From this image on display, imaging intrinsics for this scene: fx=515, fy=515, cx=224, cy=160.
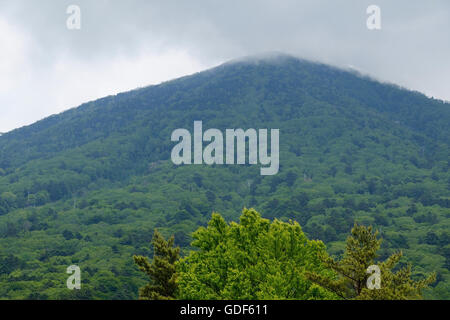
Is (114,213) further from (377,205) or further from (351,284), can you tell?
(351,284)

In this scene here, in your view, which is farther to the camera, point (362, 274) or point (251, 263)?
point (251, 263)

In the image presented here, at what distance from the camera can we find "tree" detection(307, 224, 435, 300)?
25688 mm

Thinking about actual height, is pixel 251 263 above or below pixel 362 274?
below

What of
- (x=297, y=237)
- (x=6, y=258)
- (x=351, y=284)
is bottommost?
(x=6, y=258)

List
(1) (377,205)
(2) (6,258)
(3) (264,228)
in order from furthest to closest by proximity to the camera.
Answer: (1) (377,205), (2) (6,258), (3) (264,228)

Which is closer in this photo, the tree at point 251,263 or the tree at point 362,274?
the tree at point 362,274

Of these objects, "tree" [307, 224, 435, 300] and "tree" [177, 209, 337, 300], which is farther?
"tree" [177, 209, 337, 300]

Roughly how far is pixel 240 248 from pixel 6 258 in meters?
95.5

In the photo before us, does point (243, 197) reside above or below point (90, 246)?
above

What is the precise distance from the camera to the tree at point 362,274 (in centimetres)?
2569

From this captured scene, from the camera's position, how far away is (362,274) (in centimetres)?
2606

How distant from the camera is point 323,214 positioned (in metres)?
164
